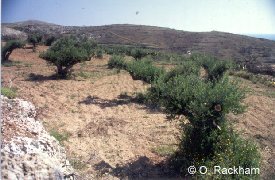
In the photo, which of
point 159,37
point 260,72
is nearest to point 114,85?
point 260,72

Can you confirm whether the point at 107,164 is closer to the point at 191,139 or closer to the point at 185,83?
the point at 191,139

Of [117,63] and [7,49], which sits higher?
[7,49]

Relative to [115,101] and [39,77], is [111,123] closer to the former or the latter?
[115,101]

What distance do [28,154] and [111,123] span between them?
6.69 metres

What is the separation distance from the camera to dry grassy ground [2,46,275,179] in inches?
438

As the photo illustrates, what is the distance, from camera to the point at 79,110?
16.3 metres

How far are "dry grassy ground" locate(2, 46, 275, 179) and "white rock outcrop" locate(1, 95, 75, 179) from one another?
1.30 metres

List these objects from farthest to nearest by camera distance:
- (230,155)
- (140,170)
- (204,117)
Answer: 1. (140,170)
2. (204,117)
3. (230,155)

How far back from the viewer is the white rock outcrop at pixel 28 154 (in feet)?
25.3

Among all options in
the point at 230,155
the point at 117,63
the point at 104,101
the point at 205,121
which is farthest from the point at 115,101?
the point at 117,63

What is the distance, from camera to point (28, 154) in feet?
26.9

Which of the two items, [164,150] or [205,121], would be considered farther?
[164,150]

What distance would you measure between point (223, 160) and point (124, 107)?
9.28 meters

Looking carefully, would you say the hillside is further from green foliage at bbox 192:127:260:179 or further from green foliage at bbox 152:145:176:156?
green foliage at bbox 192:127:260:179
